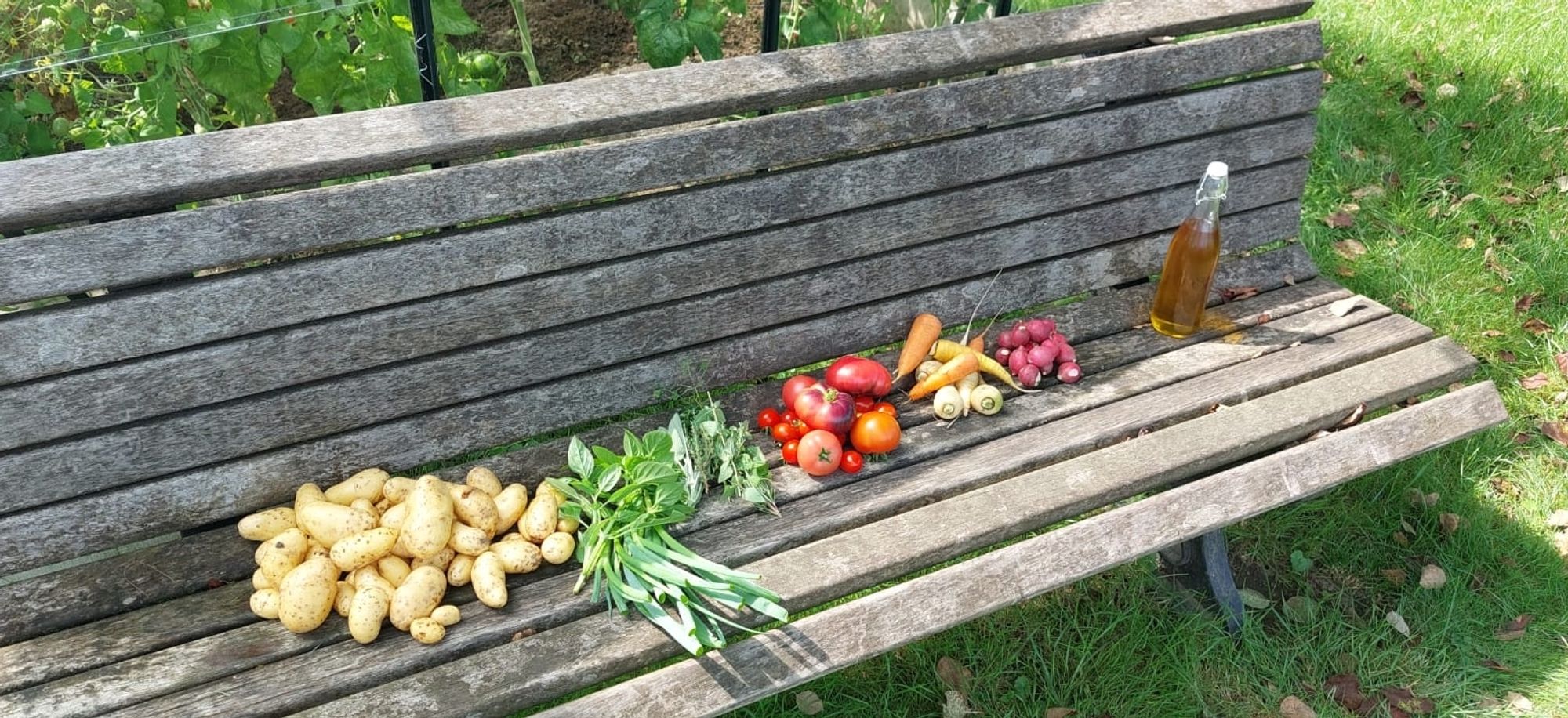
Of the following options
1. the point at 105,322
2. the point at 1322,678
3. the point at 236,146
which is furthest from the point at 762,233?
the point at 1322,678

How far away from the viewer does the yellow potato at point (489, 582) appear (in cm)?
221

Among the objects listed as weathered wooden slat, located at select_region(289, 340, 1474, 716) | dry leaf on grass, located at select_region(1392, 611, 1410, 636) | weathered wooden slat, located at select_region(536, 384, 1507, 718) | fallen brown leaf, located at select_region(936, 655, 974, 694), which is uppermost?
weathered wooden slat, located at select_region(289, 340, 1474, 716)

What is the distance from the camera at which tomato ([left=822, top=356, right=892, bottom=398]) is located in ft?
8.91

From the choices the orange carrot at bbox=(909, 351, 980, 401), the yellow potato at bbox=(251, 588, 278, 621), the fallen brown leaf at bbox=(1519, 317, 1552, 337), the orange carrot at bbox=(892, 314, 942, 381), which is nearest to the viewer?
the yellow potato at bbox=(251, 588, 278, 621)

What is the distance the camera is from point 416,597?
2.17 metres

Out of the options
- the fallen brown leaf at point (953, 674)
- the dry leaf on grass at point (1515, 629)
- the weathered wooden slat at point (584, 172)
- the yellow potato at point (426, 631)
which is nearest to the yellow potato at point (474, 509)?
the yellow potato at point (426, 631)

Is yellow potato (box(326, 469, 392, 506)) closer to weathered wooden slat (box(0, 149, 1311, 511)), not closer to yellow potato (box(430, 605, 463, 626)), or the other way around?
weathered wooden slat (box(0, 149, 1311, 511))

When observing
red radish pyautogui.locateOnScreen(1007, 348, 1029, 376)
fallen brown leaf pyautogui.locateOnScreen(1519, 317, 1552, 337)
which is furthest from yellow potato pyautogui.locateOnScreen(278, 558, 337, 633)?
fallen brown leaf pyautogui.locateOnScreen(1519, 317, 1552, 337)

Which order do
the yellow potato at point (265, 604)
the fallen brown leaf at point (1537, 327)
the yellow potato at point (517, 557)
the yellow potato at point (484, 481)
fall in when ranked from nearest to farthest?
the yellow potato at point (265, 604)
the yellow potato at point (517, 557)
the yellow potato at point (484, 481)
the fallen brown leaf at point (1537, 327)

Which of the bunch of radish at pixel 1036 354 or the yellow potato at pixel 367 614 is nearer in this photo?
the yellow potato at pixel 367 614

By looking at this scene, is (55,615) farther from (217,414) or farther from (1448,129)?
(1448,129)

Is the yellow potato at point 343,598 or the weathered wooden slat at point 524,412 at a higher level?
the weathered wooden slat at point 524,412

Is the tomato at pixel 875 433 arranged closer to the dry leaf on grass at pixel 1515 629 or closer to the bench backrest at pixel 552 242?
the bench backrest at pixel 552 242

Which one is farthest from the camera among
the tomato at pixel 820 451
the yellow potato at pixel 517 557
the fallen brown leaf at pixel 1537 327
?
the fallen brown leaf at pixel 1537 327
